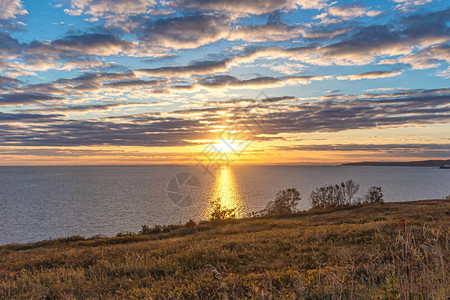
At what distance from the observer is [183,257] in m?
12.6

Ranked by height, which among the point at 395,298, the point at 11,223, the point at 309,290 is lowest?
the point at 11,223

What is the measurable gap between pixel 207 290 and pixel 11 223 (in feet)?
242

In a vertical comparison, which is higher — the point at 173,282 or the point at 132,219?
the point at 173,282

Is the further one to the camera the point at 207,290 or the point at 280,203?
the point at 280,203

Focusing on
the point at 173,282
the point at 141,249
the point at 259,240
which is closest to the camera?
the point at 173,282

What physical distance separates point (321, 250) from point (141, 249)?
10.2 meters

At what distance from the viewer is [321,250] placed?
40.3ft

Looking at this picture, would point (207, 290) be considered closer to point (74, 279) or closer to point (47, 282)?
point (74, 279)

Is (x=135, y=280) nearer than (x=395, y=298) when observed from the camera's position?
No

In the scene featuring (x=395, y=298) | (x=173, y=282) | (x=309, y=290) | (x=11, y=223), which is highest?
(x=395, y=298)

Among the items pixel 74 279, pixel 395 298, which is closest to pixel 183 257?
pixel 74 279

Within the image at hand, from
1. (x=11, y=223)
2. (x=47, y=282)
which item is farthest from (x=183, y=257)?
(x=11, y=223)

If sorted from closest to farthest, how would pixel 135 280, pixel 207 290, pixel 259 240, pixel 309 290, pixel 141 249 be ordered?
pixel 309 290 → pixel 207 290 → pixel 135 280 → pixel 259 240 → pixel 141 249

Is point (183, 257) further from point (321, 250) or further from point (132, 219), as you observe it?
point (132, 219)
